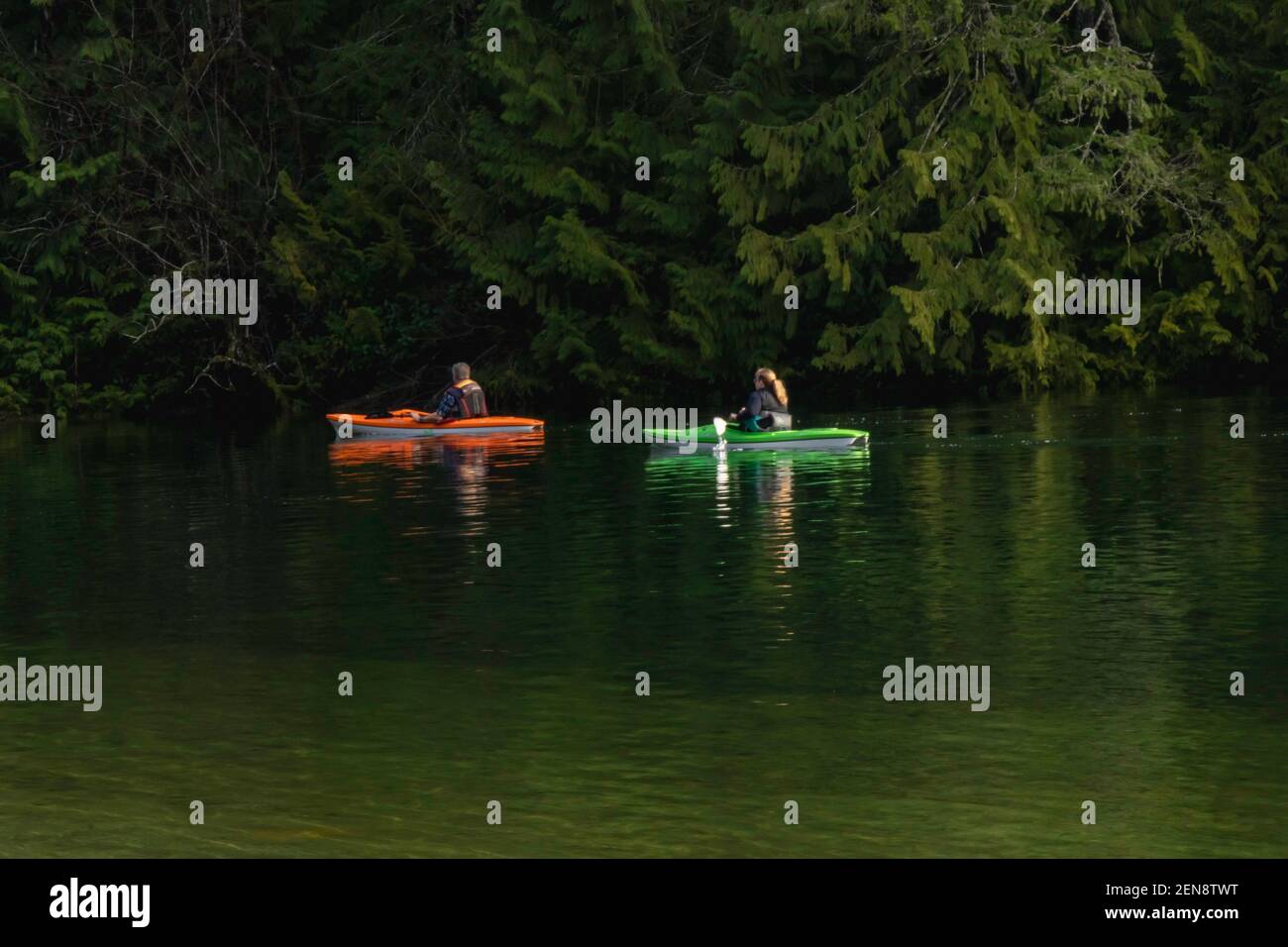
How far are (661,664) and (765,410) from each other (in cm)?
1833

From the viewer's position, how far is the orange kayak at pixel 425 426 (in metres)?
37.5

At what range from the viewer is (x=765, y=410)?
32.4 metres

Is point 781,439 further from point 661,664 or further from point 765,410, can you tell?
point 661,664

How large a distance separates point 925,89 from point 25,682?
119 feet

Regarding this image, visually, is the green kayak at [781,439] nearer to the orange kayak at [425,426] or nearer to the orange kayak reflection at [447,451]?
the orange kayak reflection at [447,451]

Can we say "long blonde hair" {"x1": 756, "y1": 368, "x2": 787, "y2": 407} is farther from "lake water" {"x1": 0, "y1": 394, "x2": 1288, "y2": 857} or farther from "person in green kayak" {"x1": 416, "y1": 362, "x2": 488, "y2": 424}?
"person in green kayak" {"x1": 416, "y1": 362, "x2": 488, "y2": 424}

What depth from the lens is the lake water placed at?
10266mm

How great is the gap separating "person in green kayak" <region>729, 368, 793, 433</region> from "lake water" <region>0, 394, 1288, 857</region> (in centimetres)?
459

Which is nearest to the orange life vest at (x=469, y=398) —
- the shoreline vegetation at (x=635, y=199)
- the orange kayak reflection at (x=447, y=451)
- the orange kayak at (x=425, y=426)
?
the orange kayak at (x=425, y=426)

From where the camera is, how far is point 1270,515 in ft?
71.5

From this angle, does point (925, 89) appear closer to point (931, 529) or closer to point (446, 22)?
point (446, 22)

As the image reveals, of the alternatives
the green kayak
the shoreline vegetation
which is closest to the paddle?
the green kayak

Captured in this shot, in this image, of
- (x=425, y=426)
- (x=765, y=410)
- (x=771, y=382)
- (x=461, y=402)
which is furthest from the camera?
(x=425, y=426)

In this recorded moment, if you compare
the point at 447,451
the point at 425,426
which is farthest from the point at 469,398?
the point at 447,451
